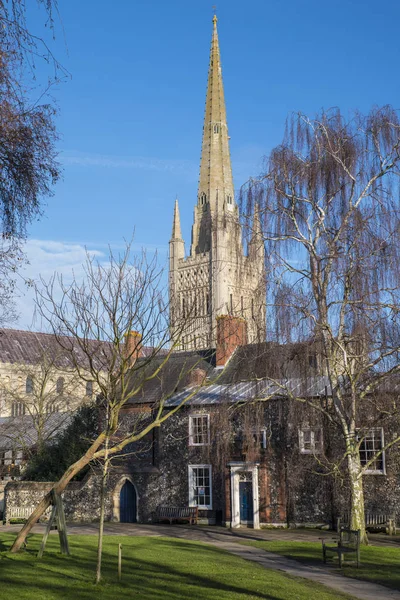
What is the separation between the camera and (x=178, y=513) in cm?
3192

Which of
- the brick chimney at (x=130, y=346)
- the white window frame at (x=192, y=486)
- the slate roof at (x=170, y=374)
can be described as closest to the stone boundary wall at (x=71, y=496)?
the white window frame at (x=192, y=486)

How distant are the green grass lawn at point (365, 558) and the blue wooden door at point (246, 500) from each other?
5.37m

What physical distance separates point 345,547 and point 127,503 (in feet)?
56.8

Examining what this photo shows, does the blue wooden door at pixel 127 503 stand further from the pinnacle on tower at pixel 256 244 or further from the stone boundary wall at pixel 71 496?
the pinnacle on tower at pixel 256 244

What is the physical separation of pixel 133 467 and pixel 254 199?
16.6 metres

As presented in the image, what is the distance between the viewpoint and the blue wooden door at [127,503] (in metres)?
33.5

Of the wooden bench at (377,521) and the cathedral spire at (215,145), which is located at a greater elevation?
the cathedral spire at (215,145)

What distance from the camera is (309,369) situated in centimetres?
2141

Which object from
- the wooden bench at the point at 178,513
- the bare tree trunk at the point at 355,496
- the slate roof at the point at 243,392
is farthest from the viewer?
the wooden bench at the point at 178,513

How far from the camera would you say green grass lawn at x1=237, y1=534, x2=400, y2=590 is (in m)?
16.6

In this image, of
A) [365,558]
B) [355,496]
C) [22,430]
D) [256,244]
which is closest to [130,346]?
[256,244]

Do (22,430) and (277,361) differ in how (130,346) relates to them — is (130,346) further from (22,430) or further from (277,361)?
(22,430)

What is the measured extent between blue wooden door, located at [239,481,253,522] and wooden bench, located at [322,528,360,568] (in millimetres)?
10404

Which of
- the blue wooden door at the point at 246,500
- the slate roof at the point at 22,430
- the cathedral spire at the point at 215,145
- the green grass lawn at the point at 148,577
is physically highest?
the cathedral spire at the point at 215,145
